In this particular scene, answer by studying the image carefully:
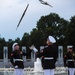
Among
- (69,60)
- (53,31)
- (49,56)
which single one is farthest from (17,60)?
(53,31)

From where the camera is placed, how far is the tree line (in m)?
66.4

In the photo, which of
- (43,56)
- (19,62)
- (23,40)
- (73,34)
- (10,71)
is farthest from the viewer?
(23,40)

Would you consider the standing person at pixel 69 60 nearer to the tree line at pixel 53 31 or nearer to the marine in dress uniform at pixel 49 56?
the marine in dress uniform at pixel 49 56

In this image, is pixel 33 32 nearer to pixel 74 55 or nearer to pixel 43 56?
pixel 74 55

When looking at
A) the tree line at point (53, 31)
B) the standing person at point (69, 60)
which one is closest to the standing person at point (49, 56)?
the standing person at point (69, 60)

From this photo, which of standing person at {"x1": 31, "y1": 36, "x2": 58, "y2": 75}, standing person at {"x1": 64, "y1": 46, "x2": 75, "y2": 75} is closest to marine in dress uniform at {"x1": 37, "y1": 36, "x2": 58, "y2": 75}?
standing person at {"x1": 31, "y1": 36, "x2": 58, "y2": 75}

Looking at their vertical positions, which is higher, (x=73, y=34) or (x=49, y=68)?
(x=73, y=34)

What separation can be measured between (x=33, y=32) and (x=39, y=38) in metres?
2.02

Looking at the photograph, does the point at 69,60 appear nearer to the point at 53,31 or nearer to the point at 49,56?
the point at 49,56

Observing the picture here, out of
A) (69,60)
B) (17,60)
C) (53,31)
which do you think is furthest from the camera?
(53,31)

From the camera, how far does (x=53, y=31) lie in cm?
6938

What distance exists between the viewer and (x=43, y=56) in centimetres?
1214

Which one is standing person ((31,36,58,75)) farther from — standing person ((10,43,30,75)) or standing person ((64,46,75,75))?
standing person ((64,46,75,75))

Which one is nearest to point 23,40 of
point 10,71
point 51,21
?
point 51,21
